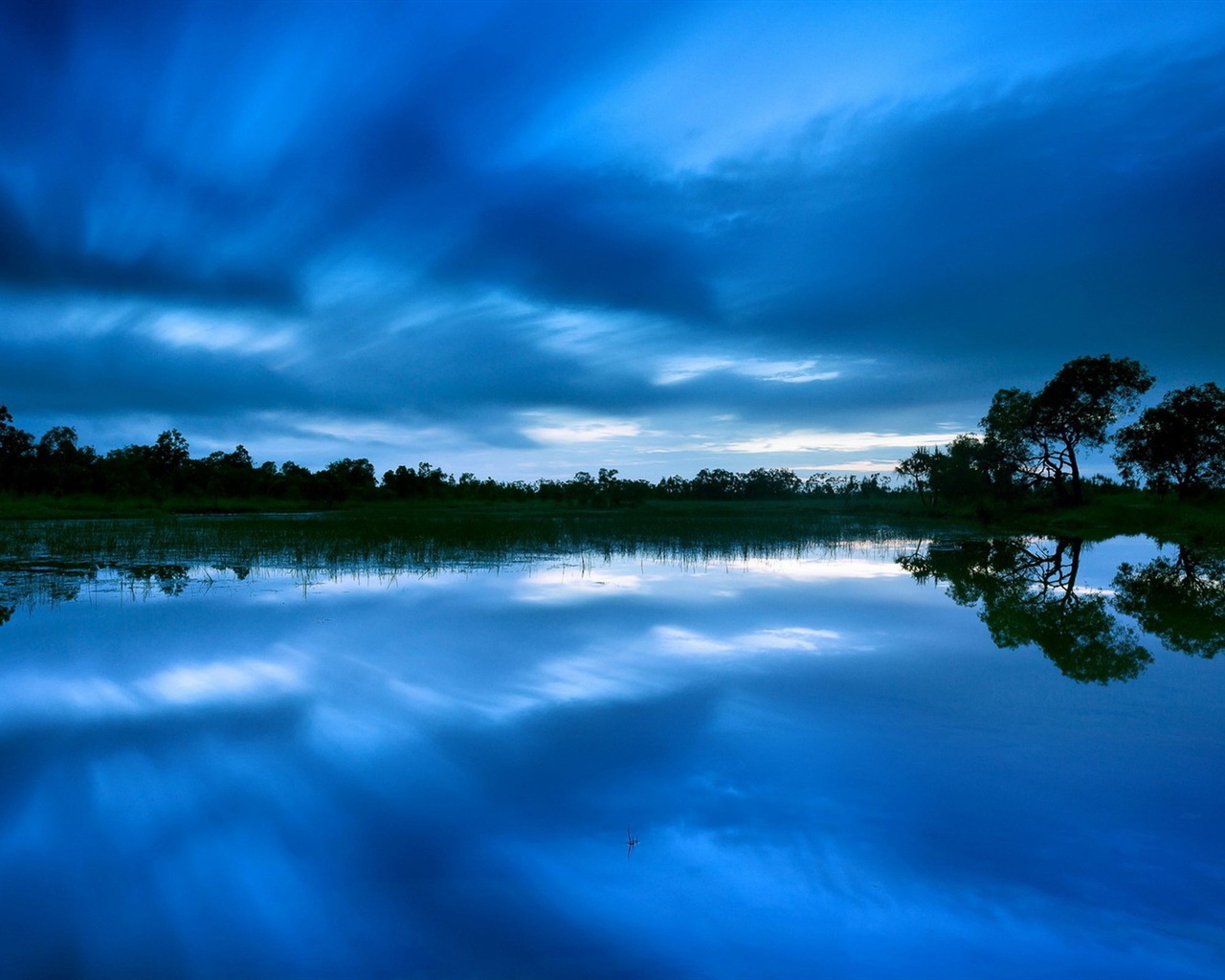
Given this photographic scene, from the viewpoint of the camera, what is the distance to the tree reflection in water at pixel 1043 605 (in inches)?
338

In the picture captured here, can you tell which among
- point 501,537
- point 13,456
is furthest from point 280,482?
point 501,537

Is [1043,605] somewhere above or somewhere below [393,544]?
below

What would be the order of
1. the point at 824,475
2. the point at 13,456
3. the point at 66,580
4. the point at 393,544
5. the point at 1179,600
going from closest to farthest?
1. the point at 1179,600
2. the point at 66,580
3. the point at 393,544
4. the point at 13,456
5. the point at 824,475

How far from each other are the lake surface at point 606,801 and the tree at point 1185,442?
39655 millimetres

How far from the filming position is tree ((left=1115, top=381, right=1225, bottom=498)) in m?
39.6

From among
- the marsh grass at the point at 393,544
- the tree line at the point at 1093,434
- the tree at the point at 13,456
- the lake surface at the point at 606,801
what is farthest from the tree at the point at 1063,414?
the tree at the point at 13,456

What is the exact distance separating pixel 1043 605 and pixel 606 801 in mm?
11138

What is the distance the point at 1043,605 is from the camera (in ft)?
40.8

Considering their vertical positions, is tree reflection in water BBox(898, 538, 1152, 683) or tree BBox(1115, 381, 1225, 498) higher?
tree BBox(1115, 381, 1225, 498)

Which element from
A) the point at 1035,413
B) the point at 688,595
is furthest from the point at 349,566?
the point at 1035,413

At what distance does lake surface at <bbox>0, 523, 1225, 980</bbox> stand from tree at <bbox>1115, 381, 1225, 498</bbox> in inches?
1561

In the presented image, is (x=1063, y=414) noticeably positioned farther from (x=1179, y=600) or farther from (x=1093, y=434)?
(x=1179, y=600)

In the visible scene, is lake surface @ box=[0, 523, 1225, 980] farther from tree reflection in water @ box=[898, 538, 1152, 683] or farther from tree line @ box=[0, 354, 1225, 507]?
tree line @ box=[0, 354, 1225, 507]

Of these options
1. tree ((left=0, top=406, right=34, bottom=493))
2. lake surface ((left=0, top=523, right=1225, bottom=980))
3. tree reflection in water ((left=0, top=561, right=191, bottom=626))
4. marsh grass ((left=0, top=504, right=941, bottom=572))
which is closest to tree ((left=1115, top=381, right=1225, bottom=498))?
marsh grass ((left=0, top=504, right=941, bottom=572))
